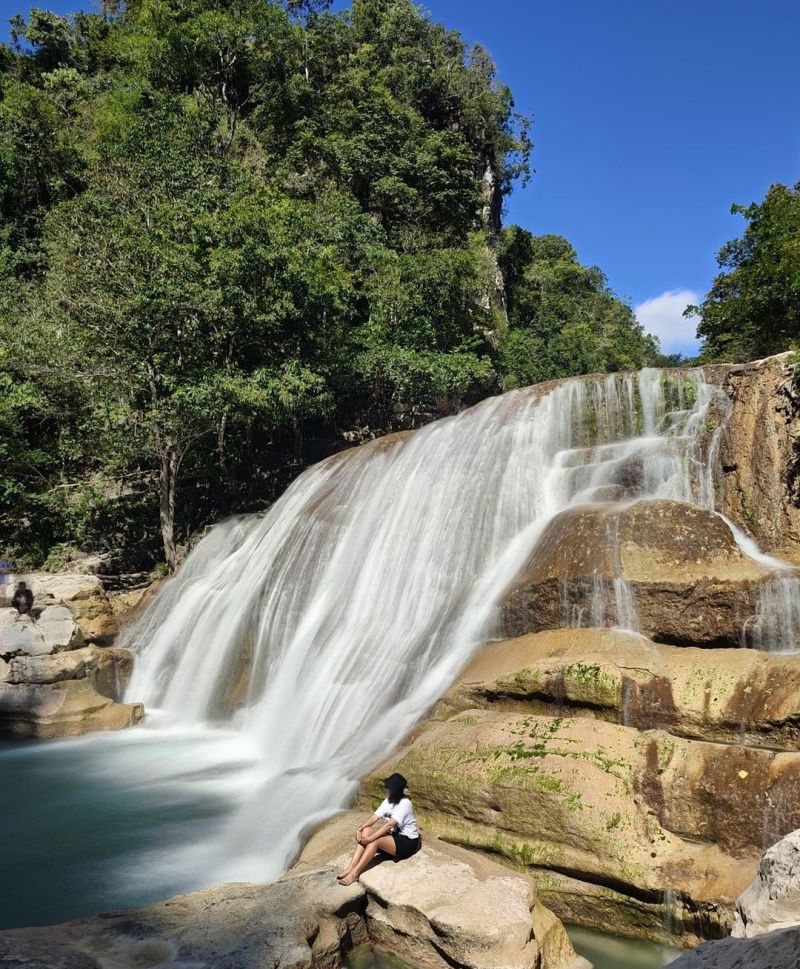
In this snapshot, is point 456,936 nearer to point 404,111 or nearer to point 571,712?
point 571,712

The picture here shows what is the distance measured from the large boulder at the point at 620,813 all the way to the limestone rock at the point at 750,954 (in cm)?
238

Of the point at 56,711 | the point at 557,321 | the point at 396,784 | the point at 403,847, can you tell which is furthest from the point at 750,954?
the point at 557,321

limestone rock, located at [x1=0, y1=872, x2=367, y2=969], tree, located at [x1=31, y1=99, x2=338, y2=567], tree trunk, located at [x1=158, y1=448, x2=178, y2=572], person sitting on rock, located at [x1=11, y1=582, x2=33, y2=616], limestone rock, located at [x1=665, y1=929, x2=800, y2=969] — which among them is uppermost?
tree, located at [x1=31, y1=99, x2=338, y2=567]

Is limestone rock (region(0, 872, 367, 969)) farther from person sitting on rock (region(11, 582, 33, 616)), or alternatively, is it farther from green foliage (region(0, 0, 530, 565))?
green foliage (region(0, 0, 530, 565))

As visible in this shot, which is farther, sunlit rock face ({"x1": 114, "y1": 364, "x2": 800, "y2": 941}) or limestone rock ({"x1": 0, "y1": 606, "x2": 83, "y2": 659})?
limestone rock ({"x1": 0, "y1": 606, "x2": 83, "y2": 659})

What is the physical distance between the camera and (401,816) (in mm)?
5781

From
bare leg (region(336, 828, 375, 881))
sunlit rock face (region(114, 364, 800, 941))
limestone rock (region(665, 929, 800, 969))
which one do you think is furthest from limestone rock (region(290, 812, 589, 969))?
limestone rock (region(665, 929, 800, 969))

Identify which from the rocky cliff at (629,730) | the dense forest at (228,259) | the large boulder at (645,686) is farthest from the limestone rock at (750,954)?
the dense forest at (228,259)

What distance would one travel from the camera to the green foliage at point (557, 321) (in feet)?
117

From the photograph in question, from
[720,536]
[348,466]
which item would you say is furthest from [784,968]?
[348,466]

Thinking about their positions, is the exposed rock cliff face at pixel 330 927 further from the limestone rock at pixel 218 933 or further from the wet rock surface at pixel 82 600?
the wet rock surface at pixel 82 600

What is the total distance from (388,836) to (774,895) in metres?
2.96

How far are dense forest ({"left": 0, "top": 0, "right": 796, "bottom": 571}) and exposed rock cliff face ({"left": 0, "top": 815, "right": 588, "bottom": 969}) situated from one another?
12.8 metres

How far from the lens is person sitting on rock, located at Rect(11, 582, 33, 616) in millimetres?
13777
